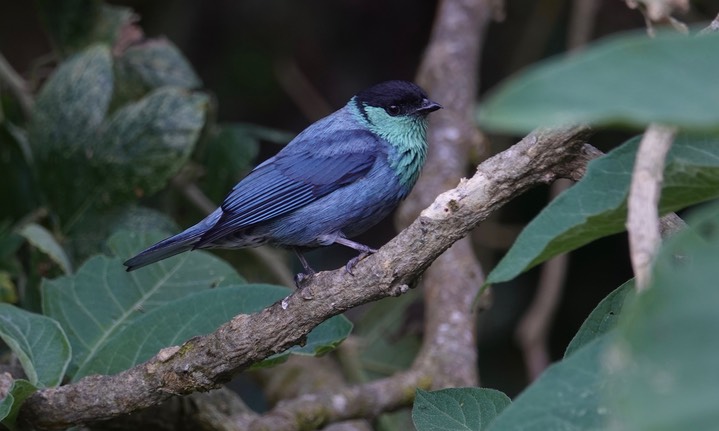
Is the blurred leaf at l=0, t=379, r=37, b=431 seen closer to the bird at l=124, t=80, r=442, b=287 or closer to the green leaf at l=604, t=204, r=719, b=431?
the bird at l=124, t=80, r=442, b=287

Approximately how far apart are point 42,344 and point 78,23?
2041mm

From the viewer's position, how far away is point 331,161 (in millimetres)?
3369

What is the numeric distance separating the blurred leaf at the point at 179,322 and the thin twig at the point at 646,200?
1.34 metres

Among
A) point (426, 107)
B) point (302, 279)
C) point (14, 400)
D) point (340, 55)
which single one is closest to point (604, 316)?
point (302, 279)

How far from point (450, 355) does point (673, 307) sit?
2577 mm

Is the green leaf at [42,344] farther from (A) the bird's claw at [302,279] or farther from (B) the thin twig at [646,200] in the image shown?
(B) the thin twig at [646,200]

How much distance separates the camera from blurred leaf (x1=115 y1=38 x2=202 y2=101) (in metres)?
3.89

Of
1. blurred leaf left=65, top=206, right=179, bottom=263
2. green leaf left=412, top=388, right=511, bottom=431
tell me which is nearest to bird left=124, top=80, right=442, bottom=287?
blurred leaf left=65, top=206, right=179, bottom=263

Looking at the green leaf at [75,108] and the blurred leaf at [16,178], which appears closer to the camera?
the green leaf at [75,108]

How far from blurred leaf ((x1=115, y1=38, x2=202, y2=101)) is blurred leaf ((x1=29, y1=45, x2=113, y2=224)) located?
1.27 feet

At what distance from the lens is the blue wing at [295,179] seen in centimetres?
320

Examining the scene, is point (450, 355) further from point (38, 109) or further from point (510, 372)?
point (38, 109)

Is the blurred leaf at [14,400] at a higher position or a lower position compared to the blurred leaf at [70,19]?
lower

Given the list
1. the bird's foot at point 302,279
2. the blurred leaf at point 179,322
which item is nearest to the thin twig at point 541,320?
the bird's foot at point 302,279
